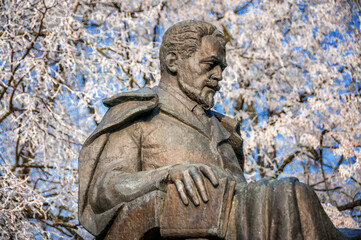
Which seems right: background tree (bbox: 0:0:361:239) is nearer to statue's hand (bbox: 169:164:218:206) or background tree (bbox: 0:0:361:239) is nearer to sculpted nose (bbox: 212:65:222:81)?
sculpted nose (bbox: 212:65:222:81)

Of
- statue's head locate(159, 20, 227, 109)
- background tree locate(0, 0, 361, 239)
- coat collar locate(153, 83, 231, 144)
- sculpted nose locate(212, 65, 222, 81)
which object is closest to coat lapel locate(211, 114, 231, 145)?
coat collar locate(153, 83, 231, 144)

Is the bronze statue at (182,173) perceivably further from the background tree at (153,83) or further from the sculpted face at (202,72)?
the background tree at (153,83)

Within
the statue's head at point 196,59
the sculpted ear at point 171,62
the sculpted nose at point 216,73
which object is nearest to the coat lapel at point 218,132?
the statue's head at point 196,59

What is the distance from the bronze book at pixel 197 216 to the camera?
2.89 m

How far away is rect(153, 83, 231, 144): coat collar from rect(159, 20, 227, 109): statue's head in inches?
2.7

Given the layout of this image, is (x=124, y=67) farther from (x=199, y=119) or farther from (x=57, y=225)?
(x=199, y=119)

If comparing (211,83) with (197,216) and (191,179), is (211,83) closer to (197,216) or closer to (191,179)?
(191,179)

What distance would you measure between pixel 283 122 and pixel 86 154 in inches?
285

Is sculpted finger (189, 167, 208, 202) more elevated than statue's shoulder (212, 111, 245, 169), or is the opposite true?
statue's shoulder (212, 111, 245, 169)

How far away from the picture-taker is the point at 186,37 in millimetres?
3604

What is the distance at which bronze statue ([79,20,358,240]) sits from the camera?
2.90m

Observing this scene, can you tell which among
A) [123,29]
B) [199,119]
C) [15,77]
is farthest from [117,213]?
[123,29]

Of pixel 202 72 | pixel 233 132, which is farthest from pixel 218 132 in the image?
pixel 202 72

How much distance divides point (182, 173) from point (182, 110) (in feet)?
2.06
